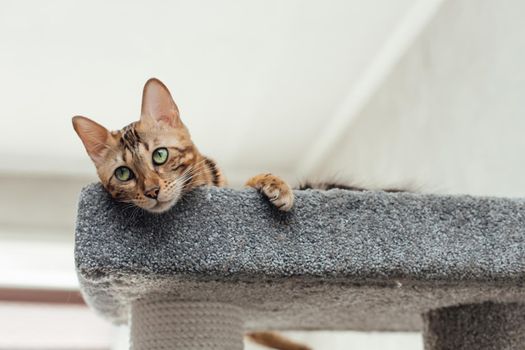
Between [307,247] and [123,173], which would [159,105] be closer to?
[123,173]

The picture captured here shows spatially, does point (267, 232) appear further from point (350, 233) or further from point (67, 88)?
point (67, 88)

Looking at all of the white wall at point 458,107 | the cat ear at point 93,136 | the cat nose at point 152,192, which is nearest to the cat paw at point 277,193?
the cat nose at point 152,192

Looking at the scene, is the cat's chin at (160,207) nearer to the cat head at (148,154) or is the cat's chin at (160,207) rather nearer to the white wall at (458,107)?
the cat head at (148,154)

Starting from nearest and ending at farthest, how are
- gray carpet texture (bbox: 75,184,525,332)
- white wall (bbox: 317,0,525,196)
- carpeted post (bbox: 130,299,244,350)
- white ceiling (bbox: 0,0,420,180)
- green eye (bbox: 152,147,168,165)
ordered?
gray carpet texture (bbox: 75,184,525,332) → green eye (bbox: 152,147,168,165) → carpeted post (bbox: 130,299,244,350) → white wall (bbox: 317,0,525,196) → white ceiling (bbox: 0,0,420,180)

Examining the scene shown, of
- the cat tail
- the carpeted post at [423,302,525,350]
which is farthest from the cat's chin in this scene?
the cat tail

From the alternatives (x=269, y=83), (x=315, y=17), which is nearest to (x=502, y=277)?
(x=315, y=17)

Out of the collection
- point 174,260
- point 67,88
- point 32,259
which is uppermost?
point 67,88

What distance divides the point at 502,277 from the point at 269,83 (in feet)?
4.51

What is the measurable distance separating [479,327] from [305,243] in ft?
1.16

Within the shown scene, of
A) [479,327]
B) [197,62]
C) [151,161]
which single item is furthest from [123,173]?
[197,62]

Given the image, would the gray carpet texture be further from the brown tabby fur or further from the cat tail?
the cat tail

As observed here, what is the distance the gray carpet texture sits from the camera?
0.71 meters

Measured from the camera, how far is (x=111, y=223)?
708mm

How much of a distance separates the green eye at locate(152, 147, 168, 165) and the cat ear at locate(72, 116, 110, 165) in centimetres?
6
